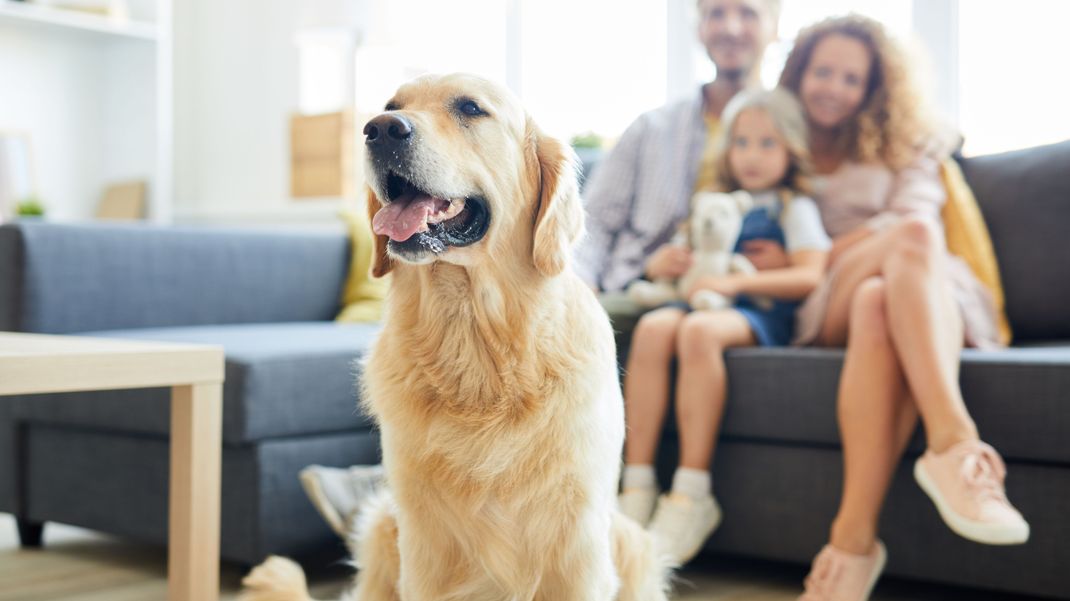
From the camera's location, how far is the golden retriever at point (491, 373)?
128 centimetres

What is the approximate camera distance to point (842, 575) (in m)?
1.75

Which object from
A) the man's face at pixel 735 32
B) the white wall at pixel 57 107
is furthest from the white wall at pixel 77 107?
the man's face at pixel 735 32

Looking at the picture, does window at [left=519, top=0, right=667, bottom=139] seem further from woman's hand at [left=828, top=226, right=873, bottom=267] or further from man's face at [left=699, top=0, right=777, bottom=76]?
woman's hand at [left=828, top=226, right=873, bottom=267]

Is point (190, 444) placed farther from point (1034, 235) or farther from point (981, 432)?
point (1034, 235)

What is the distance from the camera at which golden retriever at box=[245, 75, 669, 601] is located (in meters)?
1.28

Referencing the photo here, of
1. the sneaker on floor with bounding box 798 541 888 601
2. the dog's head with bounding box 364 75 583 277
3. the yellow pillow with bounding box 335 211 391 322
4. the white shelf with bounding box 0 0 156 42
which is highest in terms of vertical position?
the white shelf with bounding box 0 0 156 42

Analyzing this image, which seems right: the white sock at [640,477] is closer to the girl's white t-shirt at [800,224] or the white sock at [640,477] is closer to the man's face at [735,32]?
the girl's white t-shirt at [800,224]

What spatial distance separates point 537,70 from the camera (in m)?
4.46

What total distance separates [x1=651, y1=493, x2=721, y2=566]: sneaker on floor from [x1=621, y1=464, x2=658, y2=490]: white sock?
5cm

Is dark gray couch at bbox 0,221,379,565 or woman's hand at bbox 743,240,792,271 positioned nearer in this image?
dark gray couch at bbox 0,221,379,565

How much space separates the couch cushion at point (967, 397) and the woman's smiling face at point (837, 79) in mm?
658

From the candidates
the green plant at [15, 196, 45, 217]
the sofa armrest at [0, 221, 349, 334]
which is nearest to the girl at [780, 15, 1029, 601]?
the sofa armrest at [0, 221, 349, 334]

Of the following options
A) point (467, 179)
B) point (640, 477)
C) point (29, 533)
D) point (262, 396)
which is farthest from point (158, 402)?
point (467, 179)

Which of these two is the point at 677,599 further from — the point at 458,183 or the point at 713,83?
the point at 713,83
